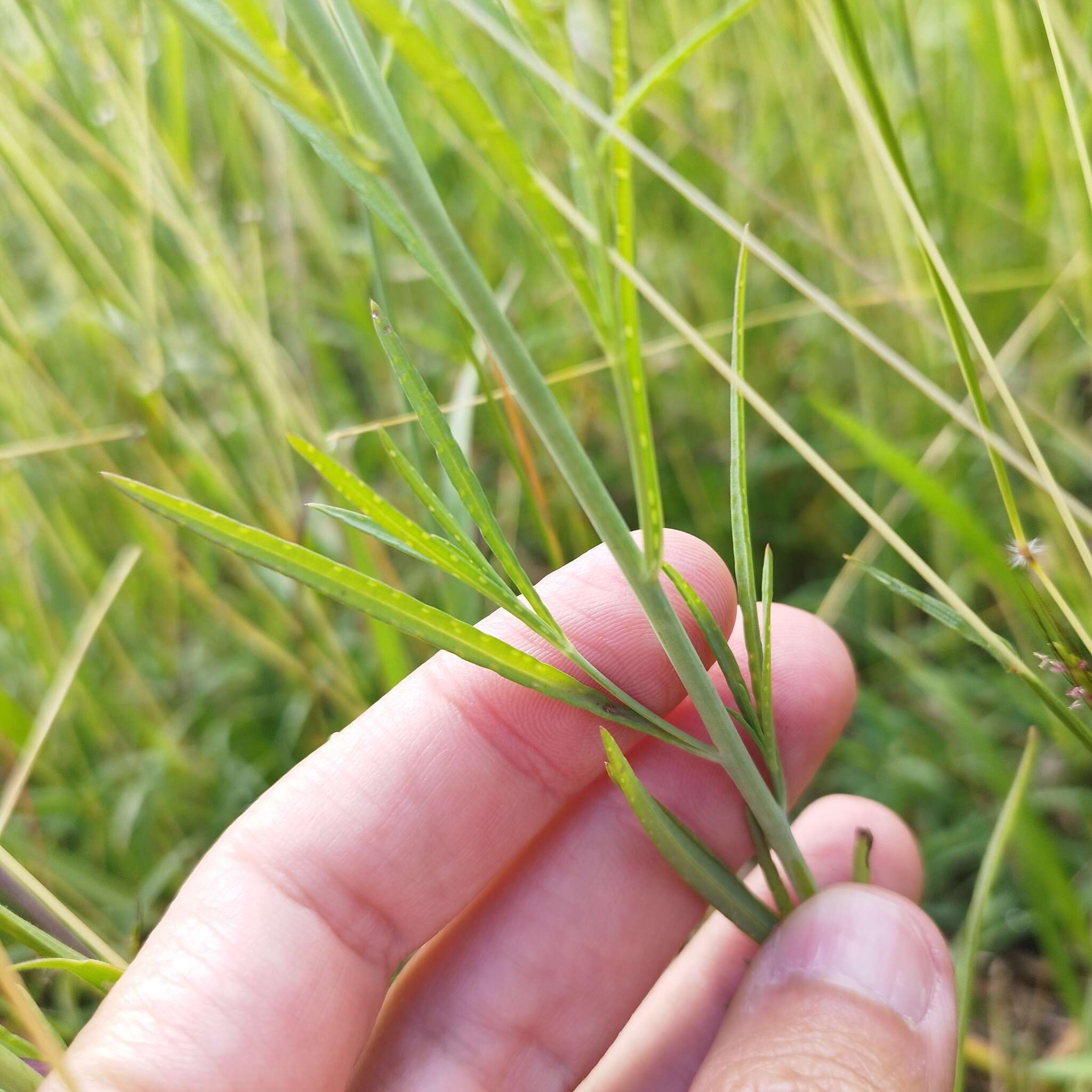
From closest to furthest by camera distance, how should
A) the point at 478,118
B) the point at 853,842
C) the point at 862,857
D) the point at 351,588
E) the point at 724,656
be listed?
the point at 478,118 < the point at 351,588 < the point at 724,656 < the point at 862,857 < the point at 853,842

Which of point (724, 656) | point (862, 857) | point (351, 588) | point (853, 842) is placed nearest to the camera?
point (351, 588)

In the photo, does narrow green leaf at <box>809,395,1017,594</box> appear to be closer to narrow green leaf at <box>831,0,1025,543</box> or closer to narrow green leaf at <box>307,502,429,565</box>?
narrow green leaf at <box>831,0,1025,543</box>

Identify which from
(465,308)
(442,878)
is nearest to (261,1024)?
(442,878)

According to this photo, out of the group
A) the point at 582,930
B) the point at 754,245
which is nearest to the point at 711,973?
the point at 582,930

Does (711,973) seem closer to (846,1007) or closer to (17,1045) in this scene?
(846,1007)

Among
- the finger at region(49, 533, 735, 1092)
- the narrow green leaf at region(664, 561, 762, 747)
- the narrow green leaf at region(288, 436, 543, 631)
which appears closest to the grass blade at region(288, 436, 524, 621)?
the narrow green leaf at region(288, 436, 543, 631)

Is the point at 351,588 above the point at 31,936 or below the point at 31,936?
above

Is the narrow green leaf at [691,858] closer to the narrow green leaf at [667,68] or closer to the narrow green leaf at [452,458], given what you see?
the narrow green leaf at [452,458]

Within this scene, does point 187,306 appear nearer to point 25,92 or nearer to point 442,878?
point 25,92
